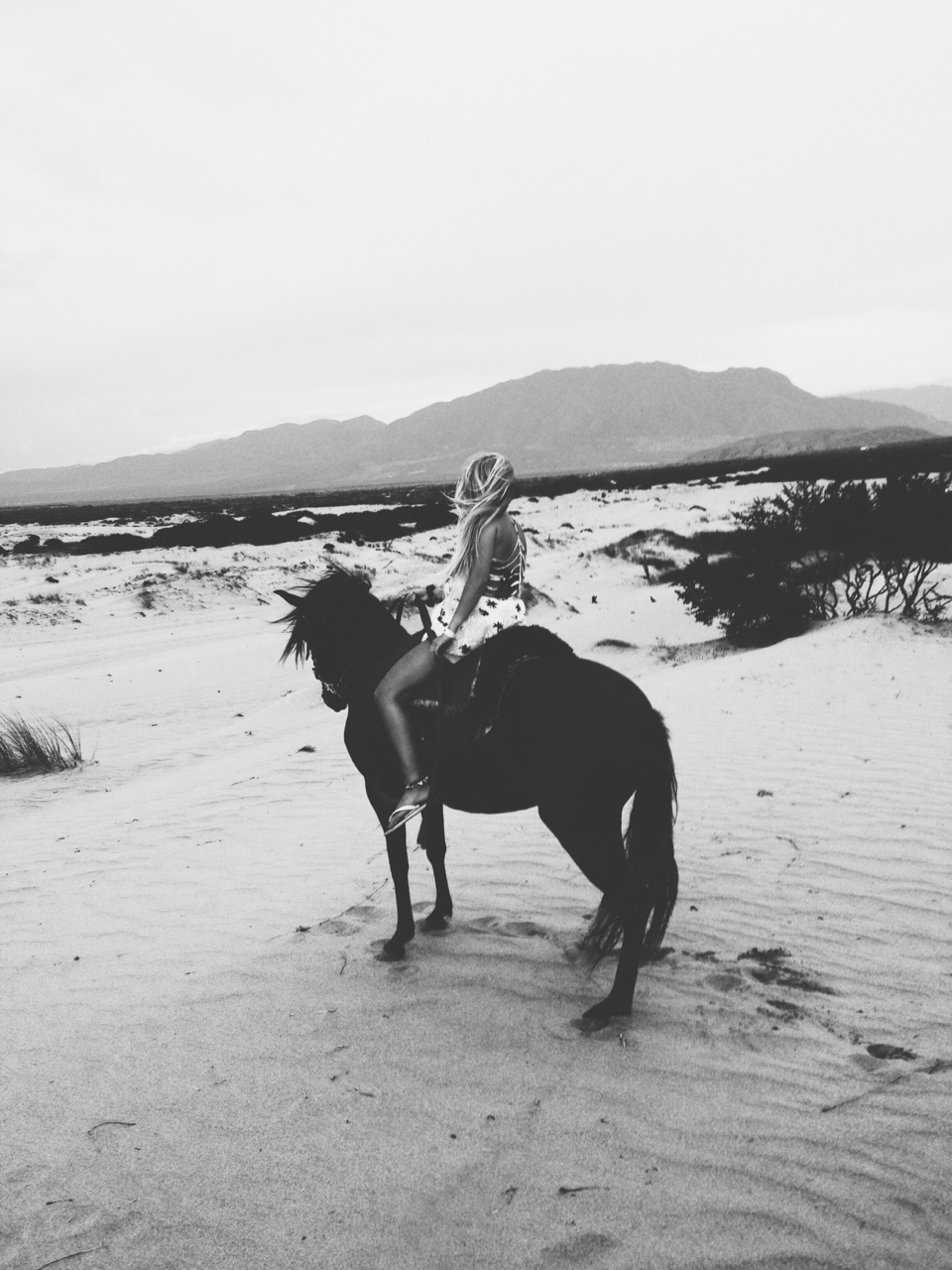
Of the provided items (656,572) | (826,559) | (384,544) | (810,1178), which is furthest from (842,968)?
(384,544)

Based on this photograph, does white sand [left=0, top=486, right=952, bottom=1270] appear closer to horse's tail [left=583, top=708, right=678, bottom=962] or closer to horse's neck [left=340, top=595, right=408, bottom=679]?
horse's tail [left=583, top=708, right=678, bottom=962]

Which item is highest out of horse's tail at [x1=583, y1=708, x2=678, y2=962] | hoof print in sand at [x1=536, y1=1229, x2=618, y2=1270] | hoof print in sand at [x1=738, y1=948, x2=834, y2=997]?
horse's tail at [x1=583, y1=708, x2=678, y2=962]

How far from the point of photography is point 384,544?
84.5 feet

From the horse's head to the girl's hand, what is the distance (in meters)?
0.47

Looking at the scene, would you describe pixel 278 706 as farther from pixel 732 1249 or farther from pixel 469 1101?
pixel 732 1249

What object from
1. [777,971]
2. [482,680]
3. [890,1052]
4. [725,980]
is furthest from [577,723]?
[890,1052]

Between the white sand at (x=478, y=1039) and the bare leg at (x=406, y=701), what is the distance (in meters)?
1.03

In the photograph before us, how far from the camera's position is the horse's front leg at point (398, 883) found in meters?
3.89

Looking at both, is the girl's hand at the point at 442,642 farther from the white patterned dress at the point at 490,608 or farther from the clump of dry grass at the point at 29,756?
the clump of dry grass at the point at 29,756

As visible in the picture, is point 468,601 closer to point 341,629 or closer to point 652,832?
point 341,629

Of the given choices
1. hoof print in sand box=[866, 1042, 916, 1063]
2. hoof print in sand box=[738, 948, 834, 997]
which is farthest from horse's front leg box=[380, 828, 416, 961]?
hoof print in sand box=[866, 1042, 916, 1063]

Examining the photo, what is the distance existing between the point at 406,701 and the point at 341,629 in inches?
23.3

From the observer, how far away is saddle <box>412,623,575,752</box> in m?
3.50

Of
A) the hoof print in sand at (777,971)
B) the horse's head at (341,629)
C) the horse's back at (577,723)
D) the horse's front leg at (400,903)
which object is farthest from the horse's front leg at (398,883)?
the hoof print in sand at (777,971)
